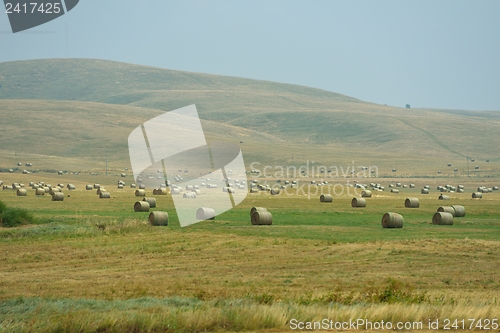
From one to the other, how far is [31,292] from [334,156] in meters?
140

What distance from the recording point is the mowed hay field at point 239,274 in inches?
542

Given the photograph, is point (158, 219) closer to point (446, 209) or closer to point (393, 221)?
point (393, 221)

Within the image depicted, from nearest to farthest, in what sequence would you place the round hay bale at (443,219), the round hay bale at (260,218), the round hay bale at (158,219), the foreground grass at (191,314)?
the foreground grass at (191,314) → the round hay bale at (158,219) → the round hay bale at (260,218) → the round hay bale at (443,219)

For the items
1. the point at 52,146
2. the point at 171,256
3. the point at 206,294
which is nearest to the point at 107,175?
the point at 52,146

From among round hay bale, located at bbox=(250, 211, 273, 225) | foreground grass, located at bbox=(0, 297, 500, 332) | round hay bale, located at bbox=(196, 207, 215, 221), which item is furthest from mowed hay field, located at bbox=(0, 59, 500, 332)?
round hay bale, located at bbox=(196, 207, 215, 221)

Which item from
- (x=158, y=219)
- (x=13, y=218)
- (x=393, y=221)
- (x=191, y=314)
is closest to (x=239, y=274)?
(x=191, y=314)

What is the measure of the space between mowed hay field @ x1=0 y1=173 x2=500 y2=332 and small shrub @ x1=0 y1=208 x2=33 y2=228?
919 mm

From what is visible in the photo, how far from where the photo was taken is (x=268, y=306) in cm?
1470

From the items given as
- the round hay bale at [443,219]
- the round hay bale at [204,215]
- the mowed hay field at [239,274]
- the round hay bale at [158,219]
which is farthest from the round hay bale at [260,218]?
the round hay bale at [443,219]

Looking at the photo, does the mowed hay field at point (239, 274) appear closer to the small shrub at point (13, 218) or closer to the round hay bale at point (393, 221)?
the round hay bale at point (393, 221)

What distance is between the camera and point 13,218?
32250mm

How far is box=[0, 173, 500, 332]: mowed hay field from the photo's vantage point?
13.8 metres

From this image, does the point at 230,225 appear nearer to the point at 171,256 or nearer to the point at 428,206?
the point at 171,256

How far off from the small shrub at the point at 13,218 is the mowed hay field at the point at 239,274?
919mm
